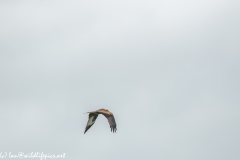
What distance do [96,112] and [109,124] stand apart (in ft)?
6.04

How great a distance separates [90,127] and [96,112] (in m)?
4.36

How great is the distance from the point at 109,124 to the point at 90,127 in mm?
4810

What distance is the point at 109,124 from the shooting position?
330ft

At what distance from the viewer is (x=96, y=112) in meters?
101

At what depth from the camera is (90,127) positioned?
344 feet
